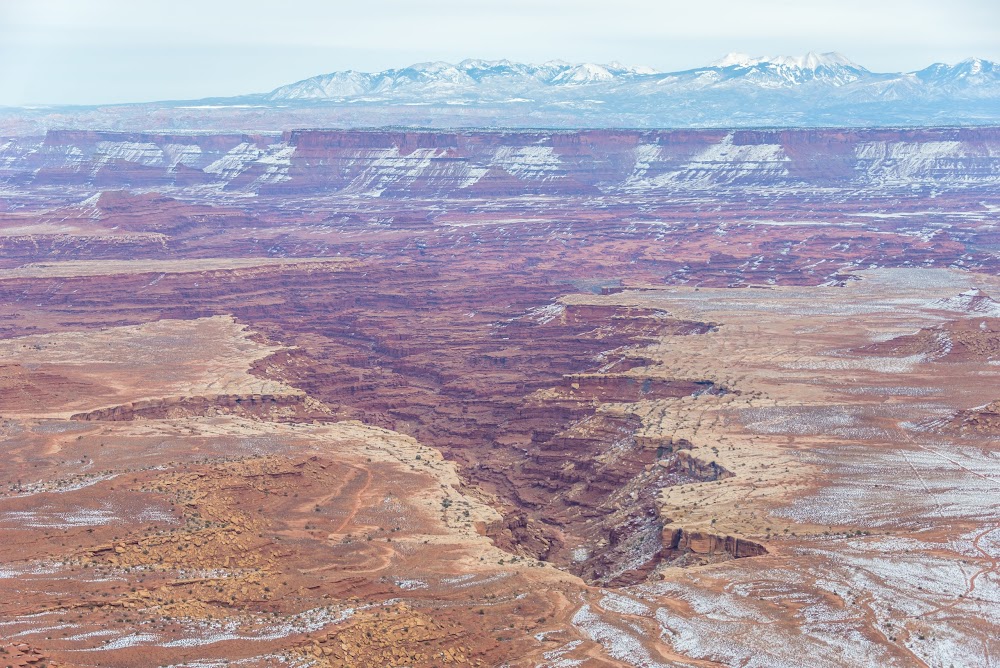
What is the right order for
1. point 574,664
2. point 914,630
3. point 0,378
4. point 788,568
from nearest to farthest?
point 574,664
point 914,630
point 788,568
point 0,378

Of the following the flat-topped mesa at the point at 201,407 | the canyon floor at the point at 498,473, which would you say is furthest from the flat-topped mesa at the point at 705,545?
the flat-topped mesa at the point at 201,407

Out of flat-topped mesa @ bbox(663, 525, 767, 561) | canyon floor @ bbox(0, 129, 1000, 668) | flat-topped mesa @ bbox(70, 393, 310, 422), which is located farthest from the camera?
flat-topped mesa @ bbox(70, 393, 310, 422)

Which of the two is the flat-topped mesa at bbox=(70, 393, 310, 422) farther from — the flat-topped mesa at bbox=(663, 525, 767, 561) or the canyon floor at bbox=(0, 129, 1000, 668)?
the flat-topped mesa at bbox=(663, 525, 767, 561)

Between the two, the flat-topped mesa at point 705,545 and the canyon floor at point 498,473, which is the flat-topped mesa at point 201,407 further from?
the flat-topped mesa at point 705,545

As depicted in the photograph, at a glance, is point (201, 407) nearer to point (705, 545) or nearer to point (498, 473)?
point (498, 473)

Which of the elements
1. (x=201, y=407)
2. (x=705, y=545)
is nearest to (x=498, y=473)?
(x=201, y=407)

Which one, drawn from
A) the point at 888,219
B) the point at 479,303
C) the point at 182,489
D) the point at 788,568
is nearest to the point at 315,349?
the point at 479,303

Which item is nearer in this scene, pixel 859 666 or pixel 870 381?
pixel 859 666

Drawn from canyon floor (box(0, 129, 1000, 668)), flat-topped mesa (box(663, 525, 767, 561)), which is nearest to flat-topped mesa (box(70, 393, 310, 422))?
canyon floor (box(0, 129, 1000, 668))

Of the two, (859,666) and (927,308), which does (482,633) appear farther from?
(927,308)
